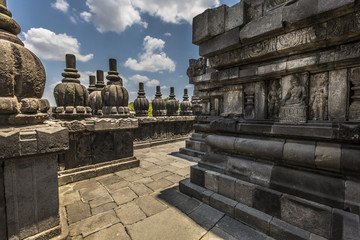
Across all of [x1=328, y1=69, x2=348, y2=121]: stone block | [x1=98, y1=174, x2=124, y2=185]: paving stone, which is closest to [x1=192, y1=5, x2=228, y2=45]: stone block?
[x1=328, y1=69, x2=348, y2=121]: stone block

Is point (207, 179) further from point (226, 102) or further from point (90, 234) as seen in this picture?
point (90, 234)

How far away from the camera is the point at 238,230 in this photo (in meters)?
1.96

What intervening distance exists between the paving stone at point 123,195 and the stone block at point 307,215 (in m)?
2.31

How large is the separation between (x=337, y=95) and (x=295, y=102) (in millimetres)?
395

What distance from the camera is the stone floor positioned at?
1.93 m

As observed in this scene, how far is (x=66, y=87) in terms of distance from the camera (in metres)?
4.21

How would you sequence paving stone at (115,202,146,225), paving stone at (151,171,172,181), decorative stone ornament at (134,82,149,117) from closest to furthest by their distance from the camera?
1. paving stone at (115,202,146,225)
2. paving stone at (151,171,172,181)
3. decorative stone ornament at (134,82,149,117)

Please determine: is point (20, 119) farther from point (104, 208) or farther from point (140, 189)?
point (140, 189)

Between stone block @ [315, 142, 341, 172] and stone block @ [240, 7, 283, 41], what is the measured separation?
1529 mm

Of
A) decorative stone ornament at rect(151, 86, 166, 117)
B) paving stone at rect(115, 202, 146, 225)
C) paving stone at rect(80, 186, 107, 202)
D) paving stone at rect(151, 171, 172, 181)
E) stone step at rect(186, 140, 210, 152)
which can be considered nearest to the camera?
paving stone at rect(115, 202, 146, 225)

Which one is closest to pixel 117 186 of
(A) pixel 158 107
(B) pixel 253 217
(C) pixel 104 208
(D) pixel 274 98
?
(C) pixel 104 208

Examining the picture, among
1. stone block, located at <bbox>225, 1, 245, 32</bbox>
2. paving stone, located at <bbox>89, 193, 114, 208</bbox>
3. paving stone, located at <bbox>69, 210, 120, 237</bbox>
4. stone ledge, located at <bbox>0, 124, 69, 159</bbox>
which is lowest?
paving stone, located at <bbox>69, 210, 120, 237</bbox>

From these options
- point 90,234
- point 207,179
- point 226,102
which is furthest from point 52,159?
point 226,102

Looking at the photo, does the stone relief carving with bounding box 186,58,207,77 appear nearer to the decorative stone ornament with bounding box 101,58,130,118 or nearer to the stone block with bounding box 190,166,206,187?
the decorative stone ornament with bounding box 101,58,130,118
